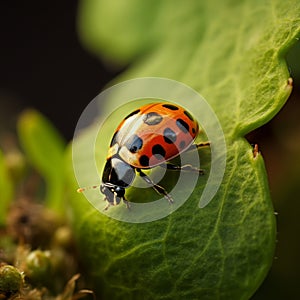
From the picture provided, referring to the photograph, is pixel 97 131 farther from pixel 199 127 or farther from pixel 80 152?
pixel 199 127

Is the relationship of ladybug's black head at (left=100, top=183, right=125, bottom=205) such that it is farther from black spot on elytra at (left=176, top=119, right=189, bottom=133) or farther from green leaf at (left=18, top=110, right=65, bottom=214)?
green leaf at (left=18, top=110, right=65, bottom=214)

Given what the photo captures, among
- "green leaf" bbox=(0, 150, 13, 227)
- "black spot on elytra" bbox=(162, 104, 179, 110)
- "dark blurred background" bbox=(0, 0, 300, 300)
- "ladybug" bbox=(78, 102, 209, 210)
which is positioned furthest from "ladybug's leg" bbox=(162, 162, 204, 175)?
"dark blurred background" bbox=(0, 0, 300, 300)

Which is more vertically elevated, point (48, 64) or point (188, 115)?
point (188, 115)

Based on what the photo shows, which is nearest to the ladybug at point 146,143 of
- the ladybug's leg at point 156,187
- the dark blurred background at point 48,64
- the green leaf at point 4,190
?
the ladybug's leg at point 156,187

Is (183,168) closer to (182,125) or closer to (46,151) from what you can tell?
(182,125)

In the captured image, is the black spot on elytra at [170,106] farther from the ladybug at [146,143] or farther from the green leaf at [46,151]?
the green leaf at [46,151]

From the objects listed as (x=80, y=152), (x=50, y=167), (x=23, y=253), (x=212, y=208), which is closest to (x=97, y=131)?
(x=80, y=152)

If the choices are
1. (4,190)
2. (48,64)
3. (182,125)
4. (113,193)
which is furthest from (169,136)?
(48,64)
